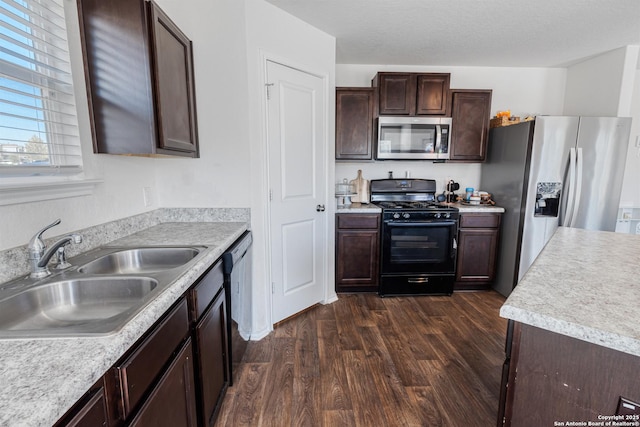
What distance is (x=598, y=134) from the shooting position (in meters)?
2.72

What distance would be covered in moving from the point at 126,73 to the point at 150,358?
1308 mm

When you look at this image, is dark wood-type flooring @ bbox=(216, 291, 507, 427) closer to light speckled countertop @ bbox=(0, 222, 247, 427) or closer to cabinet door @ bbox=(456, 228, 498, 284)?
cabinet door @ bbox=(456, 228, 498, 284)

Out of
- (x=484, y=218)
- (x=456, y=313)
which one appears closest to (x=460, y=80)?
(x=484, y=218)

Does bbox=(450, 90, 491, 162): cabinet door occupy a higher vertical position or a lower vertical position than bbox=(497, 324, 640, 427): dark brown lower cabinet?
higher

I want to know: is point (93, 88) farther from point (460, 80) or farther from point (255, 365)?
point (460, 80)

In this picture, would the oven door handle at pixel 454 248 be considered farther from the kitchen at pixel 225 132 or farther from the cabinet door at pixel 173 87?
the cabinet door at pixel 173 87

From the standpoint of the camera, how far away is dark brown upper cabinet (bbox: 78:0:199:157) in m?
1.41

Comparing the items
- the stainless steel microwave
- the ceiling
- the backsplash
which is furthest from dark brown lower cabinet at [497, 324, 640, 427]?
the stainless steel microwave

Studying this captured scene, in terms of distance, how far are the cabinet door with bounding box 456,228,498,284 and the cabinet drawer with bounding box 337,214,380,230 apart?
0.89 metres

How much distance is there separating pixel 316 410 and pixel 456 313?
1.66 m

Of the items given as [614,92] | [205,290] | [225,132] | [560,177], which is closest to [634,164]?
[614,92]

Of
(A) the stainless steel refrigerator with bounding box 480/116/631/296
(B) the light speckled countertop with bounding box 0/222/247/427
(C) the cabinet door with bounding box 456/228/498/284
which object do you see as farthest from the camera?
(C) the cabinet door with bounding box 456/228/498/284

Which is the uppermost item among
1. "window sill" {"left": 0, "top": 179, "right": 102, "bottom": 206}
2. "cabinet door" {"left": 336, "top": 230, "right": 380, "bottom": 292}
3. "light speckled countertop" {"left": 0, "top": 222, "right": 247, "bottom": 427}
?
"window sill" {"left": 0, "top": 179, "right": 102, "bottom": 206}

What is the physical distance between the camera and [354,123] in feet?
10.3
